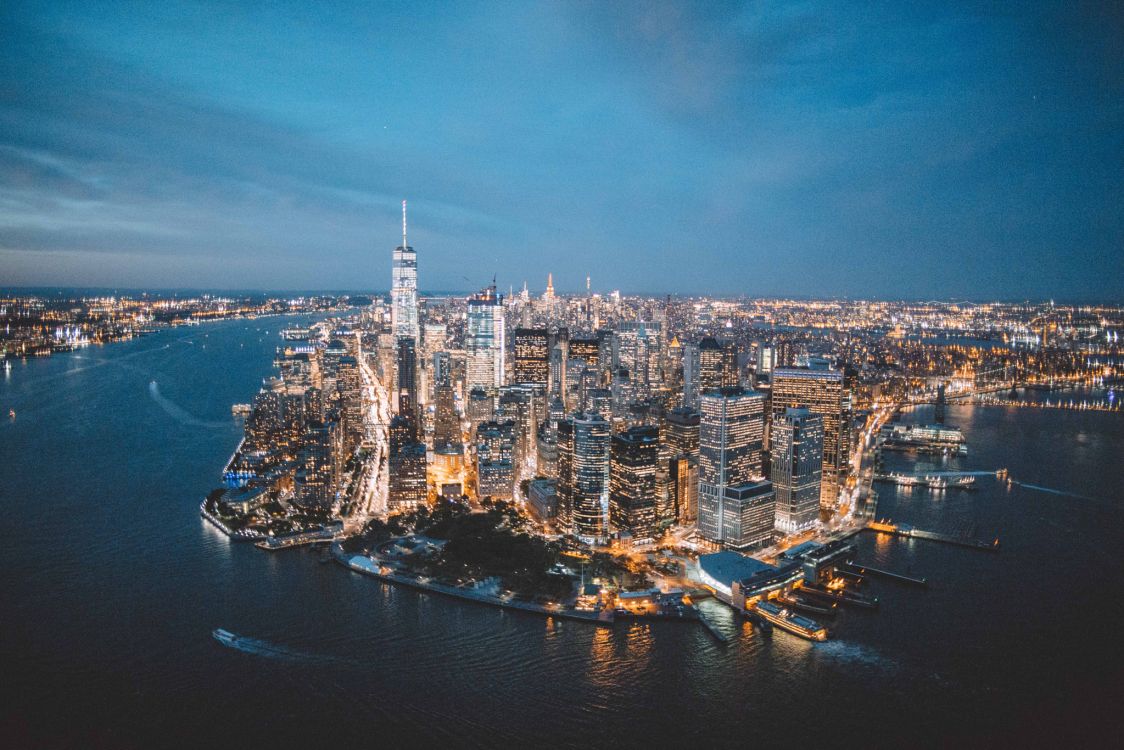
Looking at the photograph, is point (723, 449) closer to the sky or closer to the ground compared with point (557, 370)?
closer to the ground

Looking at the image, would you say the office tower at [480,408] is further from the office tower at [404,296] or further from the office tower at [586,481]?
the office tower at [404,296]

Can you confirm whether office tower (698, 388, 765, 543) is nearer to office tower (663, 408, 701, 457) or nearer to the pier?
office tower (663, 408, 701, 457)

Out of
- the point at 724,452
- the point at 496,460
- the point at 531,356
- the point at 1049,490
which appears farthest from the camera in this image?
the point at 531,356

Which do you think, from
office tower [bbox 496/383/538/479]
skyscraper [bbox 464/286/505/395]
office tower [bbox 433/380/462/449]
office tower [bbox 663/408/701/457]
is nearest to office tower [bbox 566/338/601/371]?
skyscraper [bbox 464/286/505/395]

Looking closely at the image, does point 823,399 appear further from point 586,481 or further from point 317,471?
point 317,471

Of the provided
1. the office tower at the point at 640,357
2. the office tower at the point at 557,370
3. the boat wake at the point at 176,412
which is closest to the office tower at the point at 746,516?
the office tower at the point at 640,357

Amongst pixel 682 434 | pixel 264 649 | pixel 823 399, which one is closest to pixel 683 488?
pixel 682 434
